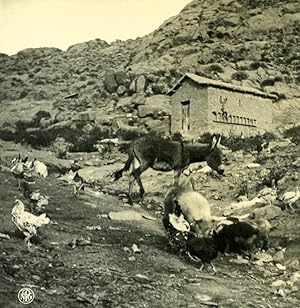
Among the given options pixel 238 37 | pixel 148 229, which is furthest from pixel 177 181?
pixel 238 37

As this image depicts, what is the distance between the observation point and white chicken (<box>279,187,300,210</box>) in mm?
4773

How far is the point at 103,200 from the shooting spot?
16.9 ft

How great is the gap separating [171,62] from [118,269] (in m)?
14.0

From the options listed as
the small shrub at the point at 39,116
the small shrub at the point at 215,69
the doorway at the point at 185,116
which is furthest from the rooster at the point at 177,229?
the small shrub at the point at 215,69

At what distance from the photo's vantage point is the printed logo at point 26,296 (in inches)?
99.1

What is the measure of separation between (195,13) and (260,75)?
265 inches

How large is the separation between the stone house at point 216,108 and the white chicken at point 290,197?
5251mm

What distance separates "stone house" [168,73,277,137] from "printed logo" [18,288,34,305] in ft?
25.6

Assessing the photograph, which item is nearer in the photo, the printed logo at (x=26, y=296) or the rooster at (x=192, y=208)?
the printed logo at (x=26, y=296)

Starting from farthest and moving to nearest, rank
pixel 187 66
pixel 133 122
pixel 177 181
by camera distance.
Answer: pixel 187 66 < pixel 133 122 < pixel 177 181

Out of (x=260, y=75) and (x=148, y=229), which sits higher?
(x=260, y=75)

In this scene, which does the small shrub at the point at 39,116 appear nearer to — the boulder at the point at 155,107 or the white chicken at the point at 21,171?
the boulder at the point at 155,107

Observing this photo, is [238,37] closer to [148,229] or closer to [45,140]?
[45,140]

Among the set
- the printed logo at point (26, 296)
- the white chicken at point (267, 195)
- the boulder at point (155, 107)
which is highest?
the boulder at point (155, 107)
